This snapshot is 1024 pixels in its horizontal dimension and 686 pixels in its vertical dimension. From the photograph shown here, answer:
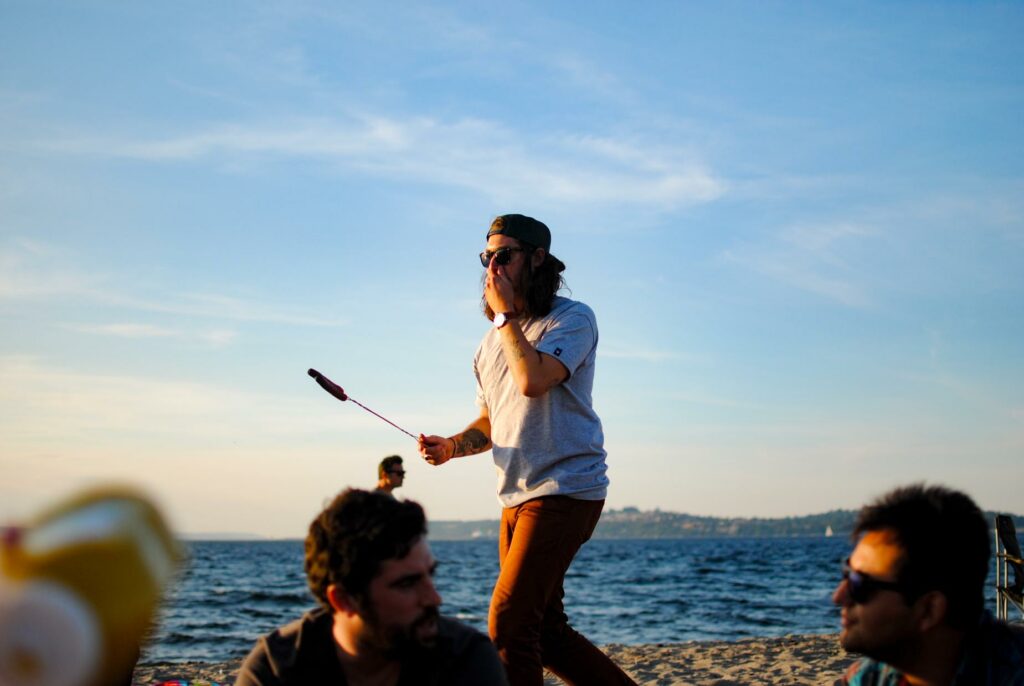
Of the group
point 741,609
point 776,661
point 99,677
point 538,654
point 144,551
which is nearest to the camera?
point 144,551

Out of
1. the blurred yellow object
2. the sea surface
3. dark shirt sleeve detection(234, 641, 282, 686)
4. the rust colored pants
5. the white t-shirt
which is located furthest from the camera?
the sea surface

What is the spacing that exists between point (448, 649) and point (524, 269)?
1.95 m

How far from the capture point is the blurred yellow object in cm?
213

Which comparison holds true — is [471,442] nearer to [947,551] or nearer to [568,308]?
[568,308]

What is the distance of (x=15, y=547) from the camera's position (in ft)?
7.20

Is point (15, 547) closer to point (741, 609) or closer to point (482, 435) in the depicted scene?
point (482, 435)

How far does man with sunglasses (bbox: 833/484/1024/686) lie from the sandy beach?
5123mm

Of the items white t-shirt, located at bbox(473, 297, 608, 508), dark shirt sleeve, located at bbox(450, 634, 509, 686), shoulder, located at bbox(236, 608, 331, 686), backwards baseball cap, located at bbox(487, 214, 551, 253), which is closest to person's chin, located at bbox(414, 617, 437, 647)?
dark shirt sleeve, located at bbox(450, 634, 509, 686)

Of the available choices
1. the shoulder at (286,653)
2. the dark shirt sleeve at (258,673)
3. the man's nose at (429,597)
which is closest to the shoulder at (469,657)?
the man's nose at (429,597)

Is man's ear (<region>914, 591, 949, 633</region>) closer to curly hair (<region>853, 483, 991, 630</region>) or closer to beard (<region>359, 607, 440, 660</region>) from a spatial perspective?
curly hair (<region>853, 483, 991, 630</region>)

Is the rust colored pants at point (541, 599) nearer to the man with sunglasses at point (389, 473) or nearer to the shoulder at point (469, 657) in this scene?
the shoulder at point (469, 657)

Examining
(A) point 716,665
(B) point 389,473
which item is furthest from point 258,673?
(A) point 716,665

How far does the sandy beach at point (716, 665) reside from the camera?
26.0 feet

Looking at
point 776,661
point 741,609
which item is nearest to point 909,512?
point 776,661
